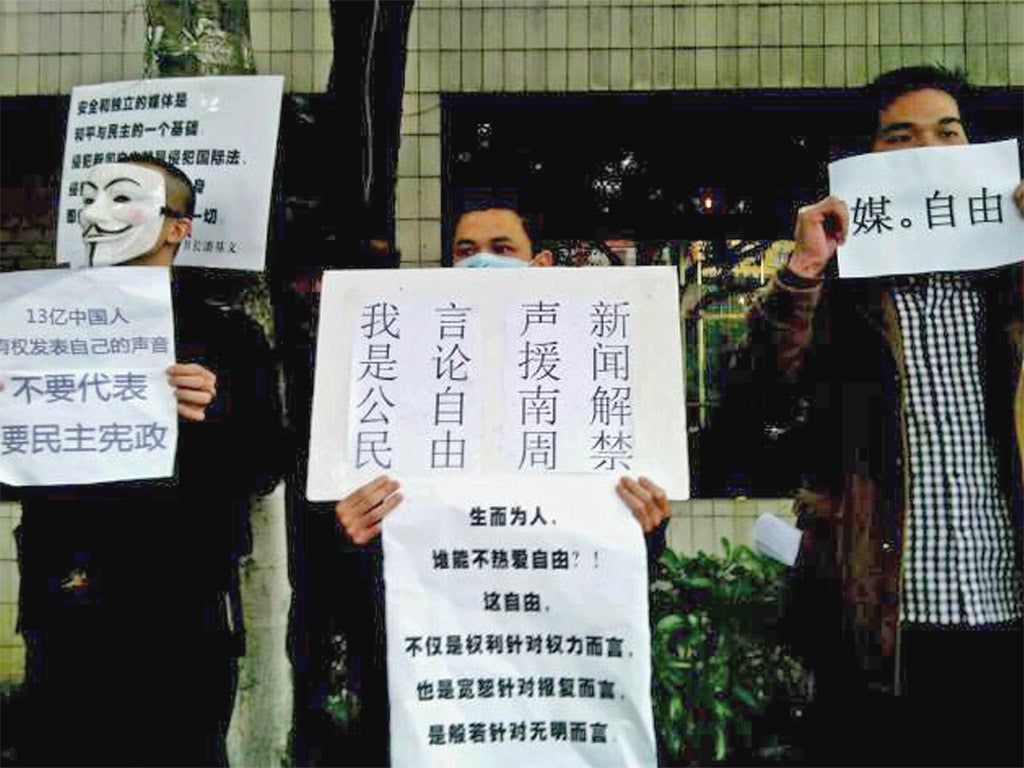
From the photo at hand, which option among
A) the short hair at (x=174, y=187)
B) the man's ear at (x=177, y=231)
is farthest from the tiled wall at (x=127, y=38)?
the man's ear at (x=177, y=231)

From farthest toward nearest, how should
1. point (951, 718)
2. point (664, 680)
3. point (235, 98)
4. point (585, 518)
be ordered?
point (664, 680) → point (235, 98) → point (951, 718) → point (585, 518)

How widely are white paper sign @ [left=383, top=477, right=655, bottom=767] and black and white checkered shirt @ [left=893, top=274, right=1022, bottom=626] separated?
0.70 metres

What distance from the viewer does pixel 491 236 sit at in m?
3.04

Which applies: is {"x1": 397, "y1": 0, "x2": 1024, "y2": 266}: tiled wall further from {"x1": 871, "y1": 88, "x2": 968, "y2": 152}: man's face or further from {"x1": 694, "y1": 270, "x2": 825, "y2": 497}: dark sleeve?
{"x1": 871, "y1": 88, "x2": 968, "y2": 152}: man's face

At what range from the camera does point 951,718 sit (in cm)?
283

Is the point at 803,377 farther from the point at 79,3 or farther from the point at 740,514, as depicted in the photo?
the point at 79,3

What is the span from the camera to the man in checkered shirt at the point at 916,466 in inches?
109

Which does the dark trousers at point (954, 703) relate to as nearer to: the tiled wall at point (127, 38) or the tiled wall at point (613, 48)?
the tiled wall at point (613, 48)

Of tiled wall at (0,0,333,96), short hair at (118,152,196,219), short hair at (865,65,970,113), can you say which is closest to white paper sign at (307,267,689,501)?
short hair at (118,152,196,219)

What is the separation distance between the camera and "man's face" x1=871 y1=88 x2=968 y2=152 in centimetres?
291

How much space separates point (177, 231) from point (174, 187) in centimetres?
14

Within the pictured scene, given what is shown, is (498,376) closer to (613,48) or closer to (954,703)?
(954,703)

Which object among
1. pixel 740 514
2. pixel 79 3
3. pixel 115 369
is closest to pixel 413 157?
pixel 79 3

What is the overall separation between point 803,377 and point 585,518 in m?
0.73
